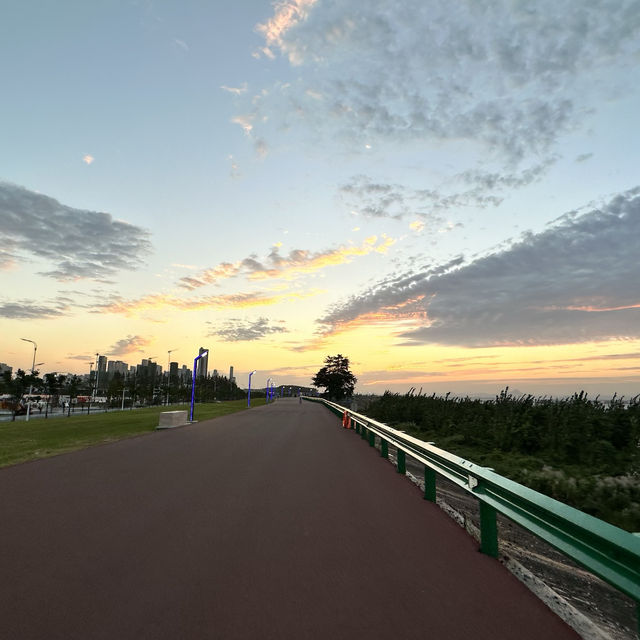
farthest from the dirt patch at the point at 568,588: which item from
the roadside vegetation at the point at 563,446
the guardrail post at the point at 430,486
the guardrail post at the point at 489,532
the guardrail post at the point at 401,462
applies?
the guardrail post at the point at 401,462

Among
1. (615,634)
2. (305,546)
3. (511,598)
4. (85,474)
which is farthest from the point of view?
(85,474)

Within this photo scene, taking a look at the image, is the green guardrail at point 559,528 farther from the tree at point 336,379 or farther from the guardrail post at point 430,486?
the tree at point 336,379

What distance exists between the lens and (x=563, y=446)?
1320cm

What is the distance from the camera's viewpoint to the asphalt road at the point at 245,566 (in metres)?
3.42

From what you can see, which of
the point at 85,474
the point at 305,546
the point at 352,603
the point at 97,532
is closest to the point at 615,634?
the point at 352,603

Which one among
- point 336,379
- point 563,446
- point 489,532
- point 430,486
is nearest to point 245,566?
point 489,532

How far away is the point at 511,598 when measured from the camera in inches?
153

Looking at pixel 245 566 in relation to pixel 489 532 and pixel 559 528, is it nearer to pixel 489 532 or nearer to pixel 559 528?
pixel 489 532

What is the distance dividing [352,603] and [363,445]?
41.6 feet

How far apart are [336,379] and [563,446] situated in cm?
12902

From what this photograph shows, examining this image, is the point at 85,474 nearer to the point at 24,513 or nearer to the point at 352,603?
the point at 24,513

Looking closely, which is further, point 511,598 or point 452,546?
point 452,546

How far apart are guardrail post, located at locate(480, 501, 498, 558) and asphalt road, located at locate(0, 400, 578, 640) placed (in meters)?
0.12

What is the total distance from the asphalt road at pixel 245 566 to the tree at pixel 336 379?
5238 inches
